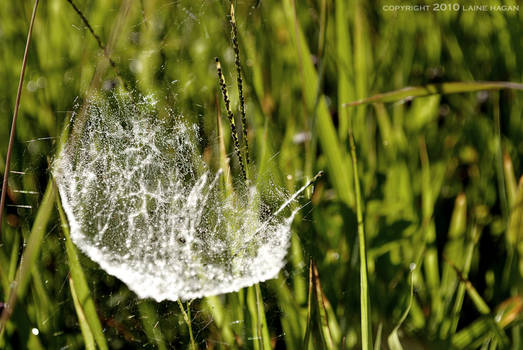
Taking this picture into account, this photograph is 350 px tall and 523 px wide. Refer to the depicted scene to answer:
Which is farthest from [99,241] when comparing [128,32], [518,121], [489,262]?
[518,121]

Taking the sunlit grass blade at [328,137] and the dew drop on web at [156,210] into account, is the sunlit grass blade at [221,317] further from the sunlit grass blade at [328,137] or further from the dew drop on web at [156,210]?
the sunlit grass blade at [328,137]

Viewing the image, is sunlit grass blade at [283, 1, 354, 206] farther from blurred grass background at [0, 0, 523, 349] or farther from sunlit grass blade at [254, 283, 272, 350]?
sunlit grass blade at [254, 283, 272, 350]

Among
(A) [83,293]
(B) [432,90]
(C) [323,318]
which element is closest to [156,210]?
(A) [83,293]

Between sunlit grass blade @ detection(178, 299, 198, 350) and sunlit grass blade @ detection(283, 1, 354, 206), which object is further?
sunlit grass blade @ detection(283, 1, 354, 206)

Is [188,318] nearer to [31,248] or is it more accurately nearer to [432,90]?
[31,248]

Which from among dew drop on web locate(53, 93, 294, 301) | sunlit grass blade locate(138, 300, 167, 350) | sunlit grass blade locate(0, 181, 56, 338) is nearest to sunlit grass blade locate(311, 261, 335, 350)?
dew drop on web locate(53, 93, 294, 301)

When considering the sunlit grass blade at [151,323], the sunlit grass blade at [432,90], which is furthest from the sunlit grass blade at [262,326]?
the sunlit grass blade at [432,90]

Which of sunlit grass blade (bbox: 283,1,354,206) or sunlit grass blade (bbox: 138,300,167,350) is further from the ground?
sunlit grass blade (bbox: 283,1,354,206)
